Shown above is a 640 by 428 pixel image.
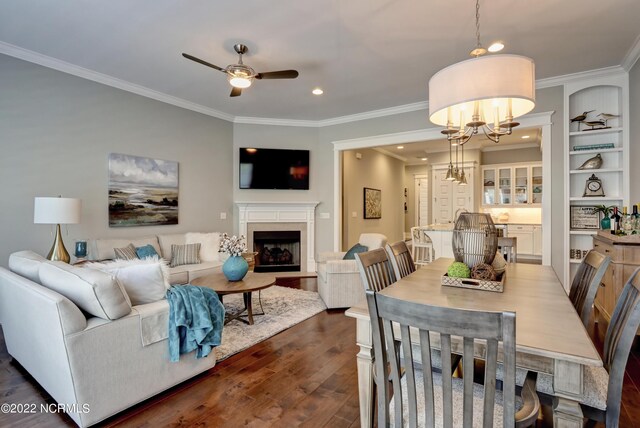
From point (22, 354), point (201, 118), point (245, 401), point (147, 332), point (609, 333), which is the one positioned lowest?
point (245, 401)

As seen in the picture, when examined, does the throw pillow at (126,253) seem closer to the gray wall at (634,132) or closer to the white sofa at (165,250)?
the white sofa at (165,250)

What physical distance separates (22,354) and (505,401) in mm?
3240

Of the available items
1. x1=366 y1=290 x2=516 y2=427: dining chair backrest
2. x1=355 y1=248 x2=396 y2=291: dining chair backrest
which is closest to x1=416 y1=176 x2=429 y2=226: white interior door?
x1=355 y1=248 x2=396 y2=291: dining chair backrest

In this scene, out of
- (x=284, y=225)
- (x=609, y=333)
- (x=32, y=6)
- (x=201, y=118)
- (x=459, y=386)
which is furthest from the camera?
(x=284, y=225)

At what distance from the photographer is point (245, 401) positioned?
7.07 ft

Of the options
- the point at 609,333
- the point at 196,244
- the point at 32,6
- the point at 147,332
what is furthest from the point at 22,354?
the point at 609,333

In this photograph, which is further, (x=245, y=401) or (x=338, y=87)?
(x=338, y=87)

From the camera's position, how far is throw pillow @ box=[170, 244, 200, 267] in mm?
4574

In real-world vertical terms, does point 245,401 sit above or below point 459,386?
below

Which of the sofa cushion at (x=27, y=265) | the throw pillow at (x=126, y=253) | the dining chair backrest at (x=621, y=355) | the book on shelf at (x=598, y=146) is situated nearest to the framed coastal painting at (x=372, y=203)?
the book on shelf at (x=598, y=146)

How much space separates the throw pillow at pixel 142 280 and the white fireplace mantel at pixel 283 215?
150 inches

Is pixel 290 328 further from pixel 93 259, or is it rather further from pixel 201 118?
pixel 201 118

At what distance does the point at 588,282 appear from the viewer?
1.94 meters

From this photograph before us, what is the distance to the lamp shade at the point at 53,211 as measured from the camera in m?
3.24
